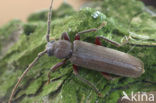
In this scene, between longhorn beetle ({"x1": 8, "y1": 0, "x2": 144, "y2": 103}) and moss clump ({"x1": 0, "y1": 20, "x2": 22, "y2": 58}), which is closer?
longhorn beetle ({"x1": 8, "y1": 0, "x2": 144, "y2": 103})

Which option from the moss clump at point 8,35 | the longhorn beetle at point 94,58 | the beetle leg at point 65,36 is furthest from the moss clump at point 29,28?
the beetle leg at point 65,36

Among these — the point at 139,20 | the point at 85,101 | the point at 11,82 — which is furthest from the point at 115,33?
the point at 11,82

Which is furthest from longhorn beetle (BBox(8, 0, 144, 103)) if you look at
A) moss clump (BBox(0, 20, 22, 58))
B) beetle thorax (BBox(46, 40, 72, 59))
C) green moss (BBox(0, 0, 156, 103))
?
moss clump (BBox(0, 20, 22, 58))

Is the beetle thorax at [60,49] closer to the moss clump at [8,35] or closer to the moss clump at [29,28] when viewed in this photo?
the moss clump at [29,28]

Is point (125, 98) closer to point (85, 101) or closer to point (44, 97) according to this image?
point (85, 101)

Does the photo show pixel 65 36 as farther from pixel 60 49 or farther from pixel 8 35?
pixel 8 35

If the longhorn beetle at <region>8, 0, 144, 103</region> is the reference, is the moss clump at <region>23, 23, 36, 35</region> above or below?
above

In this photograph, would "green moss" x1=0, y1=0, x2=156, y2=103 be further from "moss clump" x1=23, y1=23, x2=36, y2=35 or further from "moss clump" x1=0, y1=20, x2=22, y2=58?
"moss clump" x1=0, y1=20, x2=22, y2=58
